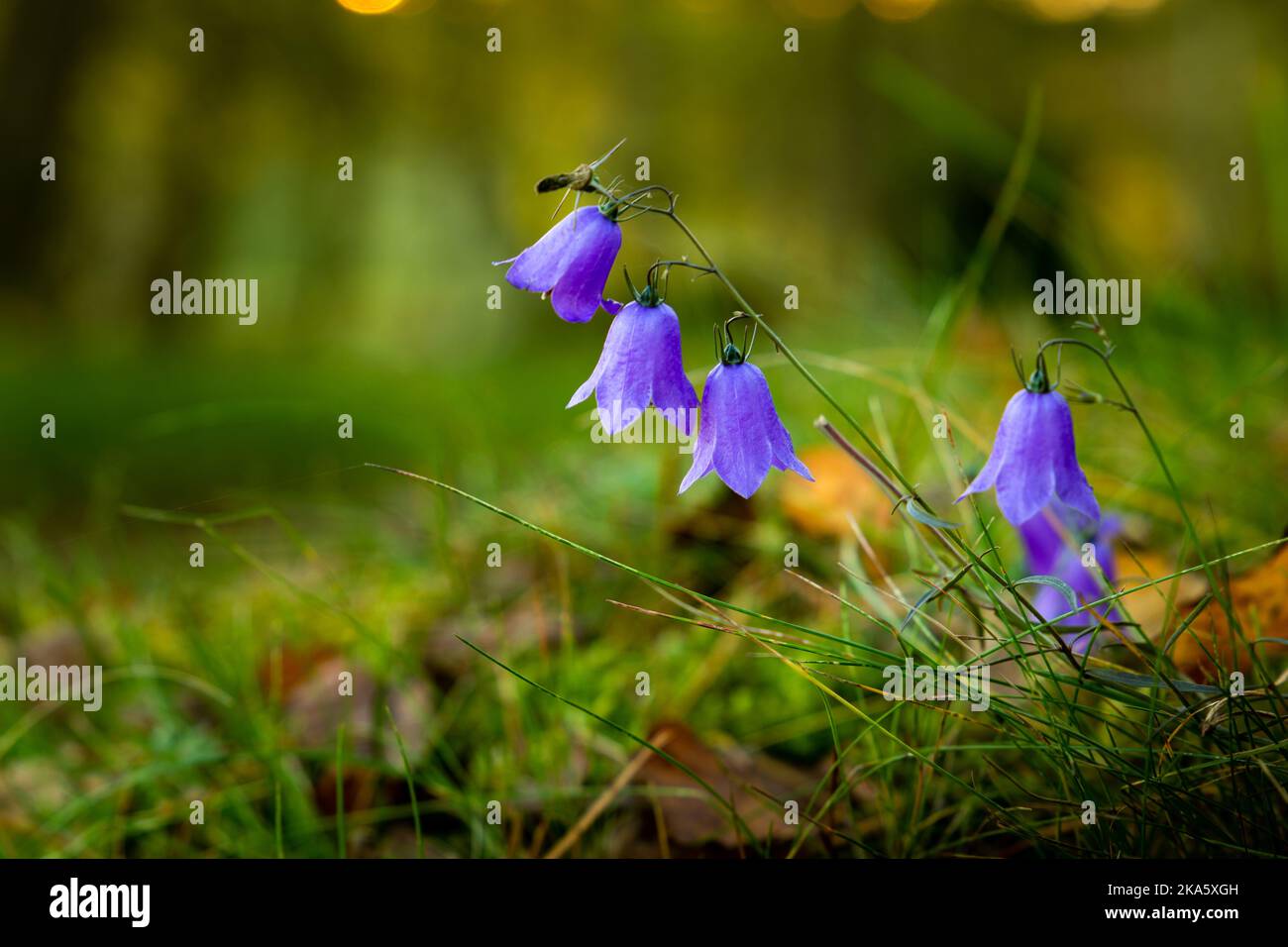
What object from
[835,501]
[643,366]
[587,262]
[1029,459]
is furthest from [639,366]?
[835,501]

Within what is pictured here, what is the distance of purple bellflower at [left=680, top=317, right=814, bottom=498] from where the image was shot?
35.7 inches

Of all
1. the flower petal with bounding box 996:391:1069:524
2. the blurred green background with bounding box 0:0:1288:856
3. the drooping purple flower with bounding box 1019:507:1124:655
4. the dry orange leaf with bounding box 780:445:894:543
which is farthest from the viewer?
the dry orange leaf with bounding box 780:445:894:543

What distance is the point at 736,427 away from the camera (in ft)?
3.01

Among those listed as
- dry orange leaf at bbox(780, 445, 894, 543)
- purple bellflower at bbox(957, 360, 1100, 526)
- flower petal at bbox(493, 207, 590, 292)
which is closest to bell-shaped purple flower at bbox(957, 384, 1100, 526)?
purple bellflower at bbox(957, 360, 1100, 526)

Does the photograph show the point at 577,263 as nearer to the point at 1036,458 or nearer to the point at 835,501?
the point at 1036,458

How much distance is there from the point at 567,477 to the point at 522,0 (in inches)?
427

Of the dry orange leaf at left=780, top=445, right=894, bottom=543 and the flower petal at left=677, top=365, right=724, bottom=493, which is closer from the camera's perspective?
the flower petal at left=677, top=365, right=724, bottom=493

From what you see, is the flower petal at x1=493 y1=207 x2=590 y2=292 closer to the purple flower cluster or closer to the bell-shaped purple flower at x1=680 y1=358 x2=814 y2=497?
the purple flower cluster

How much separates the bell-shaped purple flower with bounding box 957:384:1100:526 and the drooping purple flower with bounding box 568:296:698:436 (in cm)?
29

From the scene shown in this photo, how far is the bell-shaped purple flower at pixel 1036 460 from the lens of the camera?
889mm

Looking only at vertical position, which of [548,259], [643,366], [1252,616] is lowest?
[1252,616]

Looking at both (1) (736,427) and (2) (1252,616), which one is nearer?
(1) (736,427)

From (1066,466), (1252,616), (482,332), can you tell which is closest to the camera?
(1066,466)
